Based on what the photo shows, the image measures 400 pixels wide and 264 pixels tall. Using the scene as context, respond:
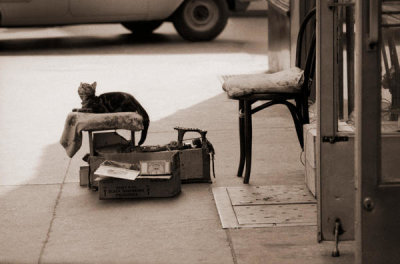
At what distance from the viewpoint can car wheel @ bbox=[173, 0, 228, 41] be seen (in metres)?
14.5

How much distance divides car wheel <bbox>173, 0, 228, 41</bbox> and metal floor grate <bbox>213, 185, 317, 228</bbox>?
8345 mm

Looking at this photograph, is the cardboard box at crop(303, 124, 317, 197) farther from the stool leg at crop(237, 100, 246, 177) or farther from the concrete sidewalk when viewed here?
the stool leg at crop(237, 100, 246, 177)

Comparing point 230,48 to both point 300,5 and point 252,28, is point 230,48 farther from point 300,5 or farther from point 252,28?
point 300,5

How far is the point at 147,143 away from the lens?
781 centimetres

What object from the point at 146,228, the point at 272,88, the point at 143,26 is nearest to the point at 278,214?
the point at 146,228

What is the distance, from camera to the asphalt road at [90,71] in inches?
325

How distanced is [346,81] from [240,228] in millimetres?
1045

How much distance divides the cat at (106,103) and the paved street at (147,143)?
0.56 m

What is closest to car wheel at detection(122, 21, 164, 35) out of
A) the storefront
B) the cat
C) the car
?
the car

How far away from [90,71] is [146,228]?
649cm

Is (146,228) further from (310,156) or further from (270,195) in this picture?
(310,156)

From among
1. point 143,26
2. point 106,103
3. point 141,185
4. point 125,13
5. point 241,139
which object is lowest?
point 141,185

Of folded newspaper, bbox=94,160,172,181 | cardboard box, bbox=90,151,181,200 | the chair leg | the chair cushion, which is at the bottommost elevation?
cardboard box, bbox=90,151,181,200

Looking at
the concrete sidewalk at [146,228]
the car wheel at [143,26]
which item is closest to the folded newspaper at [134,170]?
the concrete sidewalk at [146,228]
